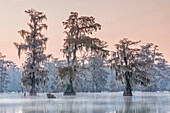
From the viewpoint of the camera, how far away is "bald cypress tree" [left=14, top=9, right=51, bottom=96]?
5000cm

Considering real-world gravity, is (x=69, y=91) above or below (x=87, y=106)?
below

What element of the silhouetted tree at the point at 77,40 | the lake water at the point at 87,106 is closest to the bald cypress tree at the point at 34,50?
the silhouetted tree at the point at 77,40

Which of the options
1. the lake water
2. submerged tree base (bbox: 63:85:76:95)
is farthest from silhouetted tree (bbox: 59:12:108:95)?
the lake water

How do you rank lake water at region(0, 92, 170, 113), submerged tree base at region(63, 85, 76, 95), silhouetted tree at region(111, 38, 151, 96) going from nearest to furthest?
lake water at region(0, 92, 170, 113), silhouetted tree at region(111, 38, 151, 96), submerged tree base at region(63, 85, 76, 95)

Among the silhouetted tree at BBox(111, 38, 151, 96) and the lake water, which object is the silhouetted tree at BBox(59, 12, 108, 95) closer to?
the silhouetted tree at BBox(111, 38, 151, 96)

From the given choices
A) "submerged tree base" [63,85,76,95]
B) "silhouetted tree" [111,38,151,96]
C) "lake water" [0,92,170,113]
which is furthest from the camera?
"submerged tree base" [63,85,76,95]

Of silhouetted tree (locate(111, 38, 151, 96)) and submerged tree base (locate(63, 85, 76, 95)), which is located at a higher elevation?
silhouetted tree (locate(111, 38, 151, 96))

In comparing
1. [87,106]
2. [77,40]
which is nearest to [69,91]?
[77,40]

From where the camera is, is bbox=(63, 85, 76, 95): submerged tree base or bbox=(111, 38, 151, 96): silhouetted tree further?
bbox=(63, 85, 76, 95): submerged tree base

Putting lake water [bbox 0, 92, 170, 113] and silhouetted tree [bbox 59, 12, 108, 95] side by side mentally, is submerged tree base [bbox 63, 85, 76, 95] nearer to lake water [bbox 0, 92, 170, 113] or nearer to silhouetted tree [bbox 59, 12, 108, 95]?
silhouetted tree [bbox 59, 12, 108, 95]

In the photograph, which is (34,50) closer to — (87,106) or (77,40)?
(77,40)

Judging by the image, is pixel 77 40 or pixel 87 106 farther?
pixel 77 40

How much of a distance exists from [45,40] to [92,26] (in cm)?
854

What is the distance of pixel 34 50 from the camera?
50.3m
